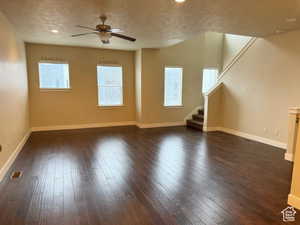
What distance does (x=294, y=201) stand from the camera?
8.13 ft

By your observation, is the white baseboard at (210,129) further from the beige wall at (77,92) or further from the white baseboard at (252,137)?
the beige wall at (77,92)

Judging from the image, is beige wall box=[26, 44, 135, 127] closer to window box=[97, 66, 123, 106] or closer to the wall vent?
window box=[97, 66, 123, 106]

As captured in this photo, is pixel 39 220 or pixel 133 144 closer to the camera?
pixel 39 220

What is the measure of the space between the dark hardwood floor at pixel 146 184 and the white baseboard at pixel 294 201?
0.33ft

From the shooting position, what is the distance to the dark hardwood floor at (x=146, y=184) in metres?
2.27

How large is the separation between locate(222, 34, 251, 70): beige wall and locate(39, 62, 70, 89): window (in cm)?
553

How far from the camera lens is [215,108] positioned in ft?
22.0

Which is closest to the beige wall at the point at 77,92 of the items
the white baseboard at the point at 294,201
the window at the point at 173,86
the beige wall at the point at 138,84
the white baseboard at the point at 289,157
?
the beige wall at the point at 138,84

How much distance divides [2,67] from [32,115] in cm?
329

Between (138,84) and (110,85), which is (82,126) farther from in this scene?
(138,84)

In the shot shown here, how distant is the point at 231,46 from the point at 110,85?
15.2 feet

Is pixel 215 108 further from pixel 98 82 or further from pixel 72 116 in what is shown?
pixel 72 116

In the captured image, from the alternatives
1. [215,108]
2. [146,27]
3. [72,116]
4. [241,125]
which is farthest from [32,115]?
[241,125]

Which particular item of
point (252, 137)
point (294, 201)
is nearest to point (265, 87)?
point (252, 137)
